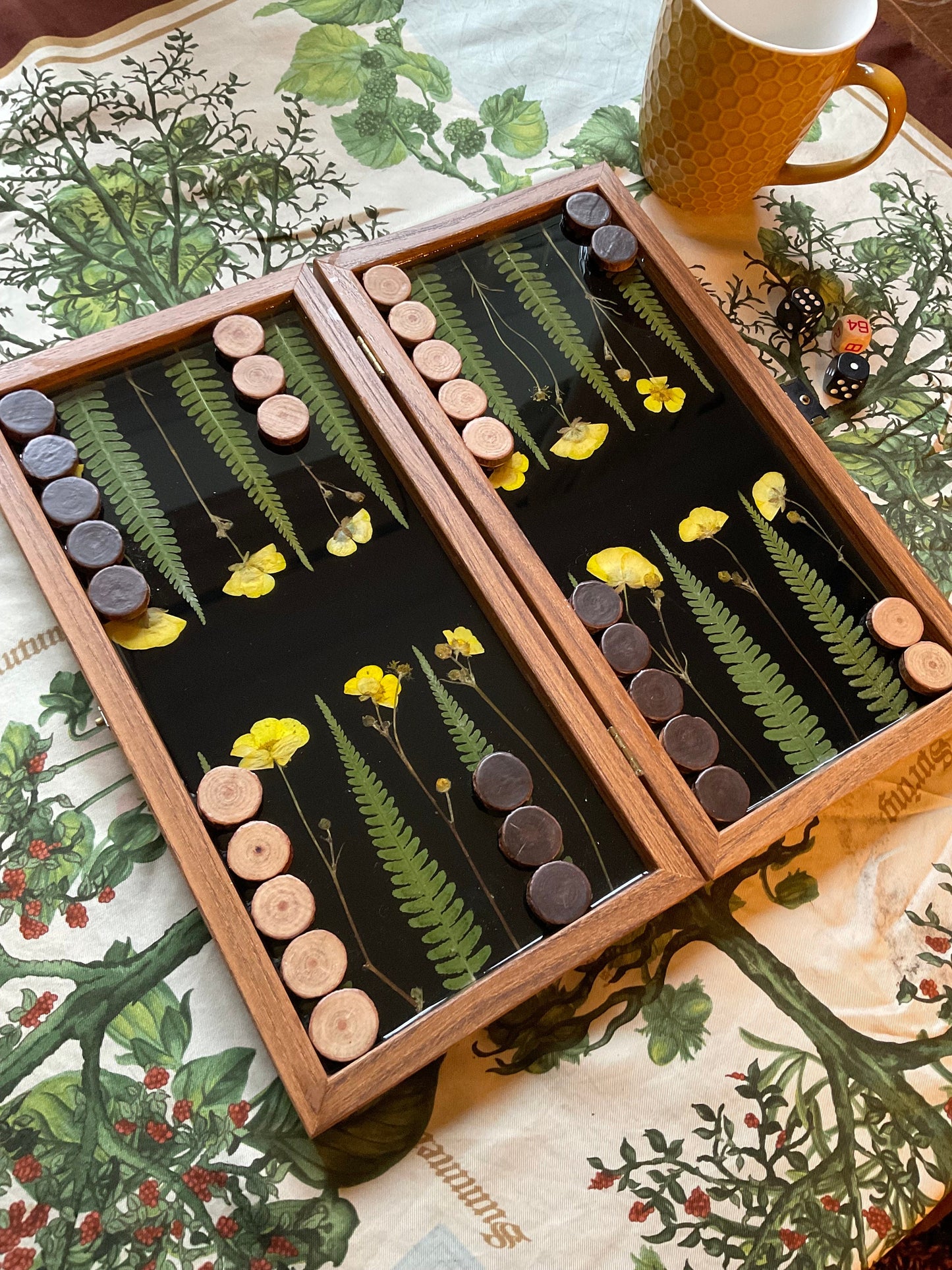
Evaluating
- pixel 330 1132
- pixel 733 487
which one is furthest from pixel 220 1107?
pixel 733 487

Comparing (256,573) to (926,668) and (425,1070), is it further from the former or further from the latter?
(926,668)

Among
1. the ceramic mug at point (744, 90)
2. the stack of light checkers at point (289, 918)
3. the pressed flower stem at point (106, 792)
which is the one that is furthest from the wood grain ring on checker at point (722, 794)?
the ceramic mug at point (744, 90)

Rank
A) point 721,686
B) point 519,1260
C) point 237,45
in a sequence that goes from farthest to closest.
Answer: point 237,45 < point 721,686 < point 519,1260

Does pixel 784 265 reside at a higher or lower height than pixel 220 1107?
higher

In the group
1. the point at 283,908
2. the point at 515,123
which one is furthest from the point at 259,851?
the point at 515,123

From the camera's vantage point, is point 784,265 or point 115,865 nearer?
point 115,865

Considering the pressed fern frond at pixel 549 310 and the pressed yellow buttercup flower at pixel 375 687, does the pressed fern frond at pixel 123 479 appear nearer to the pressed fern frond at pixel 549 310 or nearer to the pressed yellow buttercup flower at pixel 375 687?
the pressed yellow buttercup flower at pixel 375 687

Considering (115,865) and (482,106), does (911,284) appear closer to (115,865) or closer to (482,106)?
(482,106)

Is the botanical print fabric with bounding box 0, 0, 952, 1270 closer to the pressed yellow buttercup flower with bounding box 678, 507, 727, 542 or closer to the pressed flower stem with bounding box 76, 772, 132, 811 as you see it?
the pressed flower stem with bounding box 76, 772, 132, 811
